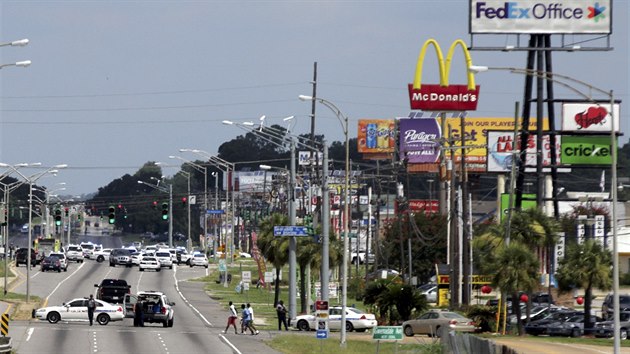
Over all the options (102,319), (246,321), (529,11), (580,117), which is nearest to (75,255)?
(580,117)

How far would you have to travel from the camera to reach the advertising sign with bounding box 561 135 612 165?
81.6 metres

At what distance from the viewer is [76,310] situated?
2717 inches

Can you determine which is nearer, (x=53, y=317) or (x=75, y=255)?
(x=53, y=317)

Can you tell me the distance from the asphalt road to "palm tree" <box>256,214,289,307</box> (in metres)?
4.32

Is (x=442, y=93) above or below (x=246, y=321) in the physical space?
above

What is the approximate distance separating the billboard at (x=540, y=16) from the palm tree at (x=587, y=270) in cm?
1706

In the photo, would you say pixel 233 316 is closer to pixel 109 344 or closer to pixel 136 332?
pixel 136 332

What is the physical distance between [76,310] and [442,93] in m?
49.9

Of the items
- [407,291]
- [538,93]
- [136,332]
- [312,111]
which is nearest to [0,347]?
[136,332]

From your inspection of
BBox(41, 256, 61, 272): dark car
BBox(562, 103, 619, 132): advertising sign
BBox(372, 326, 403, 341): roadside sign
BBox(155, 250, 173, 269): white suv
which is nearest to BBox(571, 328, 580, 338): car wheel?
BBox(562, 103, 619, 132): advertising sign

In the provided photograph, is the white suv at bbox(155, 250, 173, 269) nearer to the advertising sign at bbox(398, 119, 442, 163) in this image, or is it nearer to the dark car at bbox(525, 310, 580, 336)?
the advertising sign at bbox(398, 119, 442, 163)

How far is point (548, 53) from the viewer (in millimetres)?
76938

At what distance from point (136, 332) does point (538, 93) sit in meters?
26.8

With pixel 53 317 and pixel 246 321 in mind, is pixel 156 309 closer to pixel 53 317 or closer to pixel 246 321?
pixel 53 317
